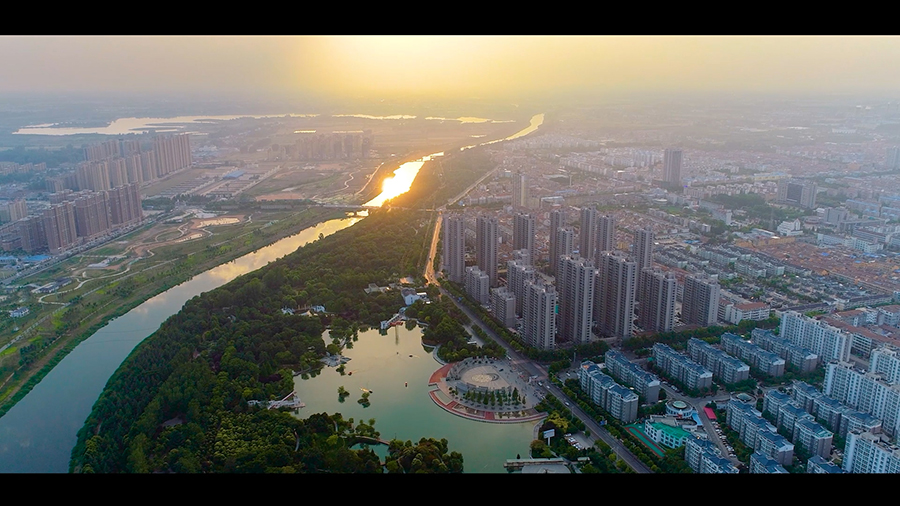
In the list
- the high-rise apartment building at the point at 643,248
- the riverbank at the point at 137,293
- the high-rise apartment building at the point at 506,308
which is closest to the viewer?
the riverbank at the point at 137,293

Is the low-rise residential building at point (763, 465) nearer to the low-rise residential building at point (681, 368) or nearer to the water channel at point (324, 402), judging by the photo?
the low-rise residential building at point (681, 368)

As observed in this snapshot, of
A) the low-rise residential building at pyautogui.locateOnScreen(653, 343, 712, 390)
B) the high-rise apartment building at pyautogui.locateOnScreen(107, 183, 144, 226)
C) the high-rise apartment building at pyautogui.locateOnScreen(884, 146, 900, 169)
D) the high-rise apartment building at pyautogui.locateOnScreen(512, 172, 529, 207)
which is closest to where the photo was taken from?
the low-rise residential building at pyautogui.locateOnScreen(653, 343, 712, 390)

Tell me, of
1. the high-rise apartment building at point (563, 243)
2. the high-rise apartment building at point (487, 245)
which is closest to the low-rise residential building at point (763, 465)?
the high-rise apartment building at point (563, 243)

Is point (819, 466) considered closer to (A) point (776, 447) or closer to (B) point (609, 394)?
(A) point (776, 447)

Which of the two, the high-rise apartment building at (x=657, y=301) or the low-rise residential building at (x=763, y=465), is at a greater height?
the high-rise apartment building at (x=657, y=301)

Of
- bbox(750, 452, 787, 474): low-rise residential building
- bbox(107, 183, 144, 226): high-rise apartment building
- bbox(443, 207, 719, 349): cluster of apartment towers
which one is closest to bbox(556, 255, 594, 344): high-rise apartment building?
bbox(443, 207, 719, 349): cluster of apartment towers

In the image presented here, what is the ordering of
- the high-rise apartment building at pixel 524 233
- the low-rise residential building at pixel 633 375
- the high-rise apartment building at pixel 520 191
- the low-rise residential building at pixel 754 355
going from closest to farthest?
the low-rise residential building at pixel 633 375, the low-rise residential building at pixel 754 355, the high-rise apartment building at pixel 524 233, the high-rise apartment building at pixel 520 191

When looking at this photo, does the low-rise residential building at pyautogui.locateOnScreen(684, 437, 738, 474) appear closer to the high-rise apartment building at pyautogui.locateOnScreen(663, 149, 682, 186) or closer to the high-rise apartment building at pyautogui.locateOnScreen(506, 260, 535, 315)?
the high-rise apartment building at pyautogui.locateOnScreen(506, 260, 535, 315)

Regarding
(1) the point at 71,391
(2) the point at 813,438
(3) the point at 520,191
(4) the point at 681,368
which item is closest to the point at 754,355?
(4) the point at 681,368
